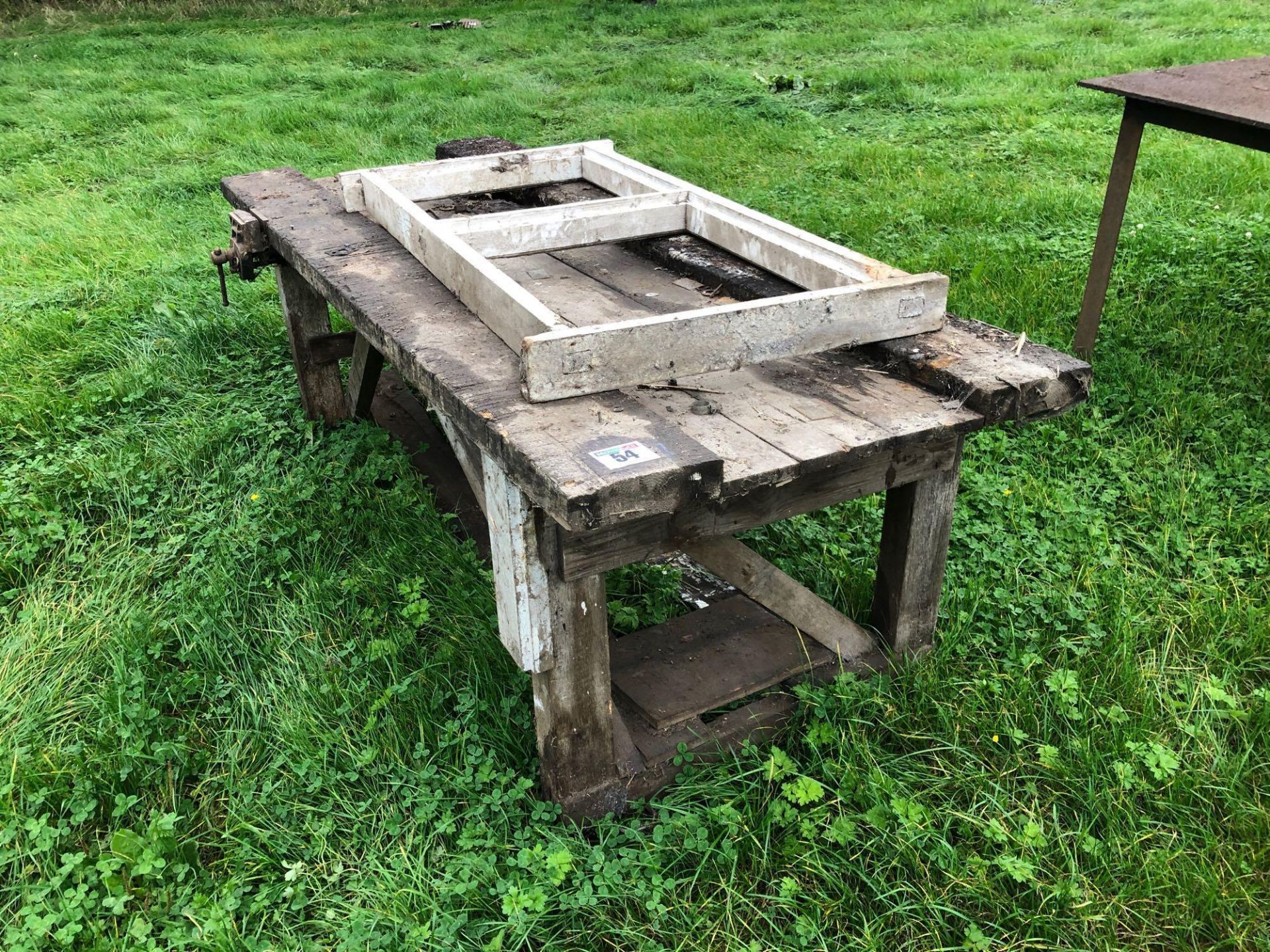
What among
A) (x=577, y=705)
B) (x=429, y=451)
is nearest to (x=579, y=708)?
(x=577, y=705)

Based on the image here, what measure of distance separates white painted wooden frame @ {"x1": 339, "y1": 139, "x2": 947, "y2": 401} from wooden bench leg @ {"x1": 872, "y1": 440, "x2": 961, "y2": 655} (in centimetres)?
37

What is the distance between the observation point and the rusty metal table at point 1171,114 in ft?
11.3

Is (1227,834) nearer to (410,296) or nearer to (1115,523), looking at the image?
(1115,523)

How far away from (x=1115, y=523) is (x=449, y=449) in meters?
2.22

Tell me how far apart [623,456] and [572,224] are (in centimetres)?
120

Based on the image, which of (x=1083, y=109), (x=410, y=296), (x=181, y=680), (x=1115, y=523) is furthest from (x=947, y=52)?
(x=181, y=680)

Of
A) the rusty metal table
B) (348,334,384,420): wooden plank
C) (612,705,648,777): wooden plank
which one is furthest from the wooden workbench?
the rusty metal table

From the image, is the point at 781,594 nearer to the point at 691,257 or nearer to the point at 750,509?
the point at 750,509

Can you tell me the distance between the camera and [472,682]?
2520 mm

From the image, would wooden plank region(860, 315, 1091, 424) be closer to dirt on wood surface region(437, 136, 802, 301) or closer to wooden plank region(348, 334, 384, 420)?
dirt on wood surface region(437, 136, 802, 301)

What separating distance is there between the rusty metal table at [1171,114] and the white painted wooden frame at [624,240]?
73.1 inches

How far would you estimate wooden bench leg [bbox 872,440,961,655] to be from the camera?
230 centimetres

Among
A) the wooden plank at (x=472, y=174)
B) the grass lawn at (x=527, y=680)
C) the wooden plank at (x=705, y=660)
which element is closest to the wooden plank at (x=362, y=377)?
the grass lawn at (x=527, y=680)

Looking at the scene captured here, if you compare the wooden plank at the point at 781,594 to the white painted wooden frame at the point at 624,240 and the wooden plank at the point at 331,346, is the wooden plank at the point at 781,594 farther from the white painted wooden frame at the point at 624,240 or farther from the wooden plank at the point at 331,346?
the wooden plank at the point at 331,346
